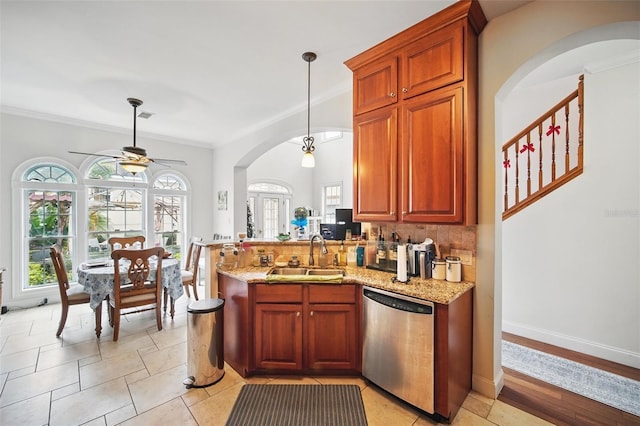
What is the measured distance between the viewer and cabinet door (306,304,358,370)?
232 cm

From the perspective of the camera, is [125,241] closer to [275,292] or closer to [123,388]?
[123,388]

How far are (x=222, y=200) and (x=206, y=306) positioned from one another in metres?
3.70

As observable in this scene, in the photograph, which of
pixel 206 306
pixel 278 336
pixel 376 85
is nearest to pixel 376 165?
pixel 376 85

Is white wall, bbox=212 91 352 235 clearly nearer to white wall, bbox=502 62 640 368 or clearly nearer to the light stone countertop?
the light stone countertop

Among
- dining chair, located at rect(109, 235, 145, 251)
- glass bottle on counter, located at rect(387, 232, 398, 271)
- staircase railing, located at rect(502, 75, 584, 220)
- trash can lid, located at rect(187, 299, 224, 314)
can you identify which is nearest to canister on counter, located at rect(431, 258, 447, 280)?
glass bottle on counter, located at rect(387, 232, 398, 271)

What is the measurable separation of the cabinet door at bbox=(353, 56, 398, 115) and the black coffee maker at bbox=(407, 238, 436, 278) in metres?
1.30

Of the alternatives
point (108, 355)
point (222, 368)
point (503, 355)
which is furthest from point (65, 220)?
point (503, 355)

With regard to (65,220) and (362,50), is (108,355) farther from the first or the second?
(362,50)

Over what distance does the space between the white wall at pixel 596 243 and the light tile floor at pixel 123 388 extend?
1490 mm

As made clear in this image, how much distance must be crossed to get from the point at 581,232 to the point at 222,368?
3.77m

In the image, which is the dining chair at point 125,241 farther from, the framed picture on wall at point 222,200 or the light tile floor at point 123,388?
the framed picture on wall at point 222,200

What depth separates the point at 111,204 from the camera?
498cm

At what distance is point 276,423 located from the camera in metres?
1.89

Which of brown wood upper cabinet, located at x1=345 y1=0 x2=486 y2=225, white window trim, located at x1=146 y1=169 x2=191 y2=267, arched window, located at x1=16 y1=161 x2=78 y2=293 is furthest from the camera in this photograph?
white window trim, located at x1=146 y1=169 x2=191 y2=267
